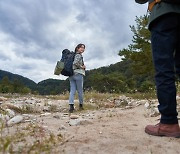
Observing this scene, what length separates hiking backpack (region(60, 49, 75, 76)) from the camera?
8523 millimetres

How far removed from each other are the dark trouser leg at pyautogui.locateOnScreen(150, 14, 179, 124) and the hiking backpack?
17.6ft

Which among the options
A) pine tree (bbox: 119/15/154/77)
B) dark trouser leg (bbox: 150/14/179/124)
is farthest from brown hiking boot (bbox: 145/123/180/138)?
pine tree (bbox: 119/15/154/77)

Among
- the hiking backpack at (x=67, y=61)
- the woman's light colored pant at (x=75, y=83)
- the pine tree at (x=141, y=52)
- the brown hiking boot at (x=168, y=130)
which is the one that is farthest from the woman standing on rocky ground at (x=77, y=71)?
the pine tree at (x=141, y=52)

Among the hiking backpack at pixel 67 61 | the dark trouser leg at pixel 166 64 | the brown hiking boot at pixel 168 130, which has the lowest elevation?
the brown hiking boot at pixel 168 130

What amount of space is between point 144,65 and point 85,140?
2835cm

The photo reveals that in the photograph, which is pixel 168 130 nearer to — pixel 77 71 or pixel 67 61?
pixel 77 71

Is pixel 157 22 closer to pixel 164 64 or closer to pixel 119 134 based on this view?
pixel 164 64

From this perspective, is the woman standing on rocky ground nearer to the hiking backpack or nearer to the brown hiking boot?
the hiking backpack

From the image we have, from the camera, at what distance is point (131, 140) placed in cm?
322

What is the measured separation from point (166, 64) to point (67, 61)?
557cm

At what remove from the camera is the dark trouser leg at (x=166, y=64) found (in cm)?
326

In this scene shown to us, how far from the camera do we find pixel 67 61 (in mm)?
8641

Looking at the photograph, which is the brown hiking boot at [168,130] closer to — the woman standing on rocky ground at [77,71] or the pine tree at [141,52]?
the woman standing on rocky ground at [77,71]

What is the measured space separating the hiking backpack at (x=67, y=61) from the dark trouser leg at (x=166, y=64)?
5355 millimetres
